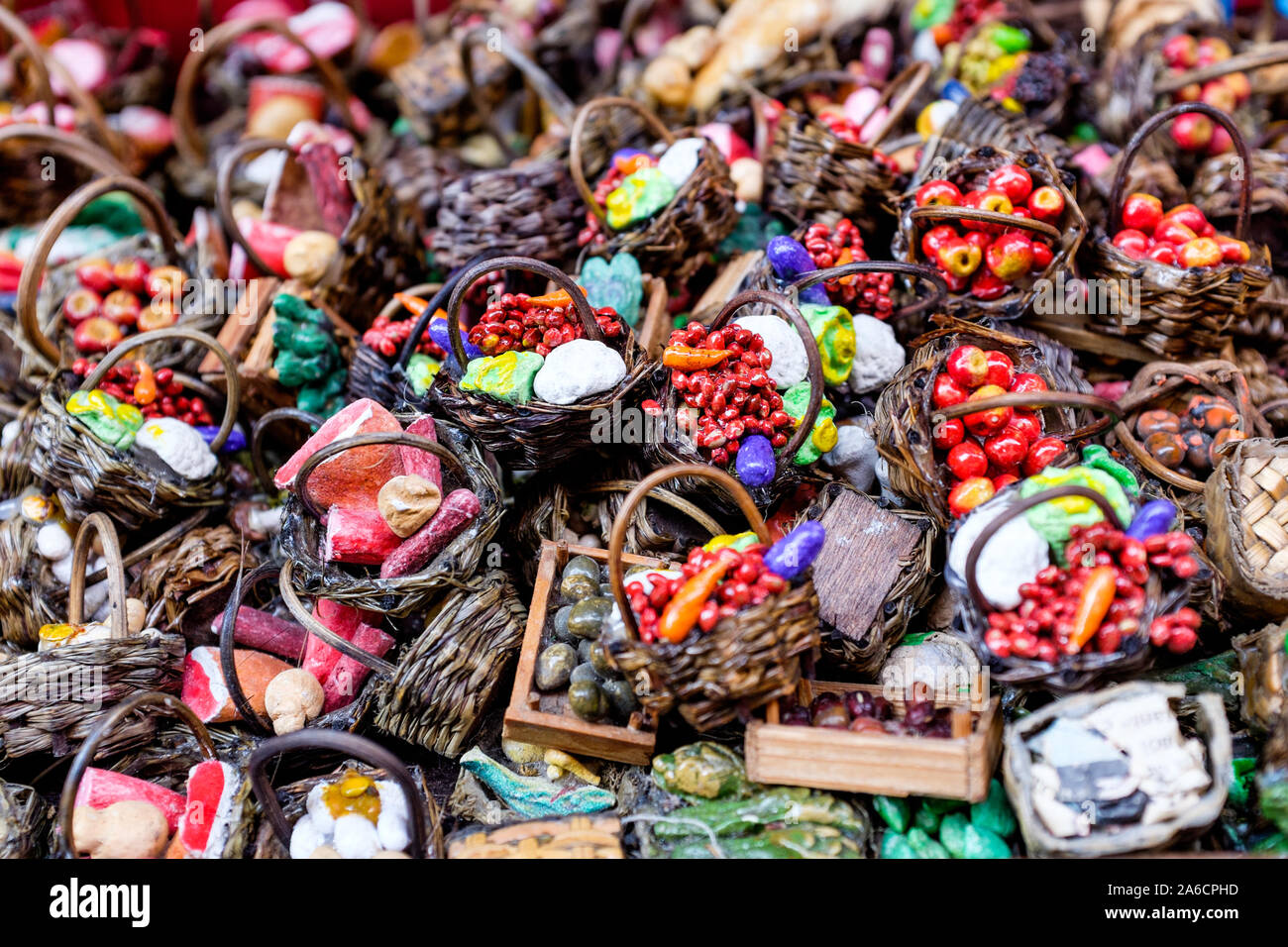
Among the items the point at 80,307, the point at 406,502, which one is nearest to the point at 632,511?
the point at 406,502

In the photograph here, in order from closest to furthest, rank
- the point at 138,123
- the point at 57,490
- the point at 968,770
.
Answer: the point at 968,770
the point at 57,490
the point at 138,123

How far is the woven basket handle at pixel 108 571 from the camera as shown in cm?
226

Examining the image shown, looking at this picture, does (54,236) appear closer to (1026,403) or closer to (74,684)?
(74,684)

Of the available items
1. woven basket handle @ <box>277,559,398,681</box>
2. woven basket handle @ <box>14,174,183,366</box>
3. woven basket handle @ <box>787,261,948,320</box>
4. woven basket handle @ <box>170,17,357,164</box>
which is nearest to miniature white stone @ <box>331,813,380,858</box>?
woven basket handle @ <box>277,559,398,681</box>

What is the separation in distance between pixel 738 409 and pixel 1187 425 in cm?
A: 123

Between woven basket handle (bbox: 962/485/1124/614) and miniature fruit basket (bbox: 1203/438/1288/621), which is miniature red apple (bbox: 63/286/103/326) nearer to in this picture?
woven basket handle (bbox: 962/485/1124/614)

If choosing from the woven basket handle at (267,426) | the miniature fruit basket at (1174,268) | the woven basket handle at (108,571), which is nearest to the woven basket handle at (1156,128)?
the miniature fruit basket at (1174,268)

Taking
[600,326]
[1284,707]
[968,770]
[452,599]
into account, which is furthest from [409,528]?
[1284,707]

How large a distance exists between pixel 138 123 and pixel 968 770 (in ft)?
13.0

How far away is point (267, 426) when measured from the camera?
2.54 m

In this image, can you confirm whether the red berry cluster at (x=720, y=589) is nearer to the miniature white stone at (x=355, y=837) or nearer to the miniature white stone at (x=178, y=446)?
the miniature white stone at (x=355, y=837)

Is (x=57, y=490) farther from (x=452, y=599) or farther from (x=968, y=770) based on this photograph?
(x=968, y=770)

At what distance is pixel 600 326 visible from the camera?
2232mm

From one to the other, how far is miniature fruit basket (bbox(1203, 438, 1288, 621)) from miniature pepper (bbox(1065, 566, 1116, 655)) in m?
0.49
